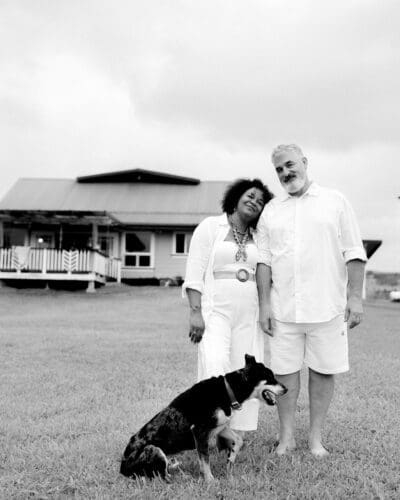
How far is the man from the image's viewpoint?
4.64 meters

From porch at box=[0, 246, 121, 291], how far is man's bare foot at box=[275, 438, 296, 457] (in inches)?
820

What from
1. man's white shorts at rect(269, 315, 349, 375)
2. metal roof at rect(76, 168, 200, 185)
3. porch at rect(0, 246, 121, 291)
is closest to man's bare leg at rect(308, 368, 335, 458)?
man's white shorts at rect(269, 315, 349, 375)

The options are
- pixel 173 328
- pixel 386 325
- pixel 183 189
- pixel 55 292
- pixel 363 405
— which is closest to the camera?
pixel 363 405

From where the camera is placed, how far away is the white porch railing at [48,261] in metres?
25.2

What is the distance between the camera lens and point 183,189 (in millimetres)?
32531

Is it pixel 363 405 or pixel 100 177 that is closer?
pixel 363 405


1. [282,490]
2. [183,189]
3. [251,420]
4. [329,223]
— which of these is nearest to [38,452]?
[251,420]

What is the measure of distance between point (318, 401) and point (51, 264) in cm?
2190

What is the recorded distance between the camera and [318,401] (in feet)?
15.8

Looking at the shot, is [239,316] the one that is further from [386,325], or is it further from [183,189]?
[183,189]

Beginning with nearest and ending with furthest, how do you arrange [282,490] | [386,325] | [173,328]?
[282,490] → [173,328] → [386,325]

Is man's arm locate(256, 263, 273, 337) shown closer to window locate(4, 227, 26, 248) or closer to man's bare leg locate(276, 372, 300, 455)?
man's bare leg locate(276, 372, 300, 455)

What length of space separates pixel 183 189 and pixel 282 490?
28.9 m

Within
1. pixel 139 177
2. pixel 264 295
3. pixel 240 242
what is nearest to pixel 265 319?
pixel 264 295
